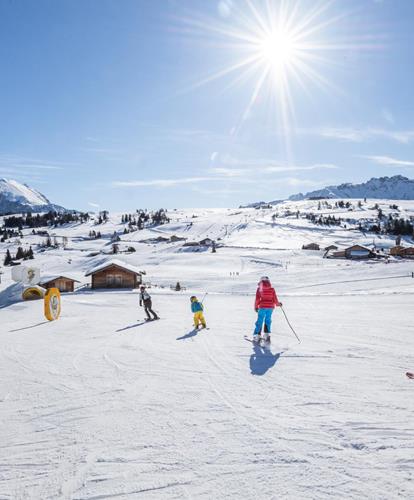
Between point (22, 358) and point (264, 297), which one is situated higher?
point (264, 297)

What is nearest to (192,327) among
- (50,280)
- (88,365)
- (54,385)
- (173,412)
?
(88,365)

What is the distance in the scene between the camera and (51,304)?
15.0 m

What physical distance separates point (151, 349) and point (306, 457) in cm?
528

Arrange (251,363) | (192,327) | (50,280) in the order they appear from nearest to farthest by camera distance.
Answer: (251,363) → (192,327) → (50,280)

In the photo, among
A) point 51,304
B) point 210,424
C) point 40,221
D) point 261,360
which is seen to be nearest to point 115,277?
point 51,304

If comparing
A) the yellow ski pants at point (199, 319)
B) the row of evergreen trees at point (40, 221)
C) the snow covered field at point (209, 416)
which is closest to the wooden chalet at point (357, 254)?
the snow covered field at point (209, 416)

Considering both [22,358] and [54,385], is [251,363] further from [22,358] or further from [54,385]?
[22,358]

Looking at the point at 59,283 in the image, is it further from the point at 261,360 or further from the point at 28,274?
the point at 261,360

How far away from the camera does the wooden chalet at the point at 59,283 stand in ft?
141

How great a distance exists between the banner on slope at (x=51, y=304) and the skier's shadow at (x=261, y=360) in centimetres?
1037

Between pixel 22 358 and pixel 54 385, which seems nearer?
pixel 54 385

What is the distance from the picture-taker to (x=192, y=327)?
37.6 ft

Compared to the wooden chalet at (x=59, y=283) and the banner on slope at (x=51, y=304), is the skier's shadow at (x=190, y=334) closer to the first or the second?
the banner on slope at (x=51, y=304)

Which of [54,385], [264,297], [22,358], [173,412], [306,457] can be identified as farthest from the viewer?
[264,297]
